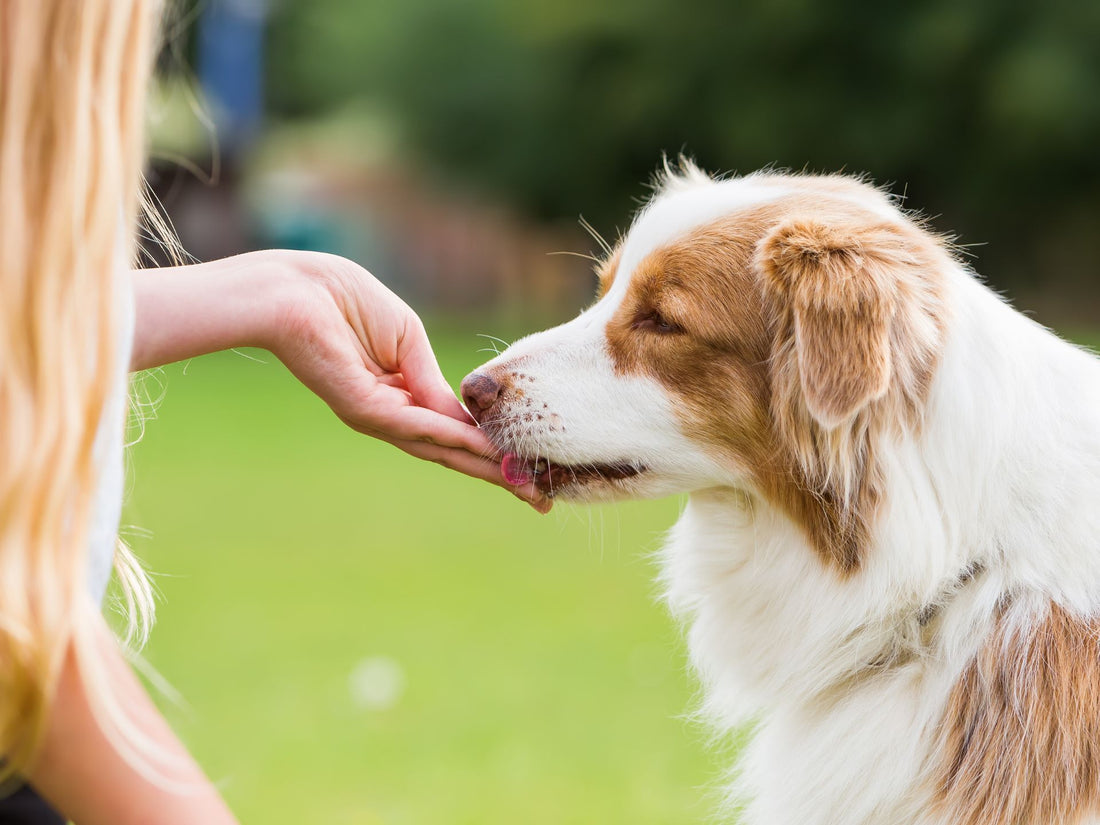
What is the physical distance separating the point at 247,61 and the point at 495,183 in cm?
1339

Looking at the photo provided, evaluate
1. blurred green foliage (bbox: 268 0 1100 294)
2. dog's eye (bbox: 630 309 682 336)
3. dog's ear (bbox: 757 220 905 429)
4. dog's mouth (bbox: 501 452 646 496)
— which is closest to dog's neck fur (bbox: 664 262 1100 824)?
dog's ear (bbox: 757 220 905 429)

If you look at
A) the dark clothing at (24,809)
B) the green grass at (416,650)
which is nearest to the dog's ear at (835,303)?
the green grass at (416,650)

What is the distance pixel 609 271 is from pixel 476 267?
92.2ft

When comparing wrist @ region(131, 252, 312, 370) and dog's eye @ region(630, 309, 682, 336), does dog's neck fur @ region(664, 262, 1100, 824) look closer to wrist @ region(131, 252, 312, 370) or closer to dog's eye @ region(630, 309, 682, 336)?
dog's eye @ region(630, 309, 682, 336)

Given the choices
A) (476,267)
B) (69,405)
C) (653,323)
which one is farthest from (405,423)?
(476,267)

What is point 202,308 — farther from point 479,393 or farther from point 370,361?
point 479,393

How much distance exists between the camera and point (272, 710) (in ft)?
17.3

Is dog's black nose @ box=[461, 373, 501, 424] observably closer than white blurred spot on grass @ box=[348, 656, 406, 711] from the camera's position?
Yes

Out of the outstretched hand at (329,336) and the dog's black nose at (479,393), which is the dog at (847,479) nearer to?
the dog's black nose at (479,393)

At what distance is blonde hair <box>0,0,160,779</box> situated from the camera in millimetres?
1390

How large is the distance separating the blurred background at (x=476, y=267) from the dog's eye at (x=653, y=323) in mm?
534

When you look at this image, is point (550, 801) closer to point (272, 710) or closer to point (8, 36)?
point (272, 710)

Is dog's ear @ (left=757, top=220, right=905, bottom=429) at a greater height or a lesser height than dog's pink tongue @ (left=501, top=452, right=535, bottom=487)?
greater

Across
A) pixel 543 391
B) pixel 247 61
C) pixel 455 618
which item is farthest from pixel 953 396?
pixel 247 61
